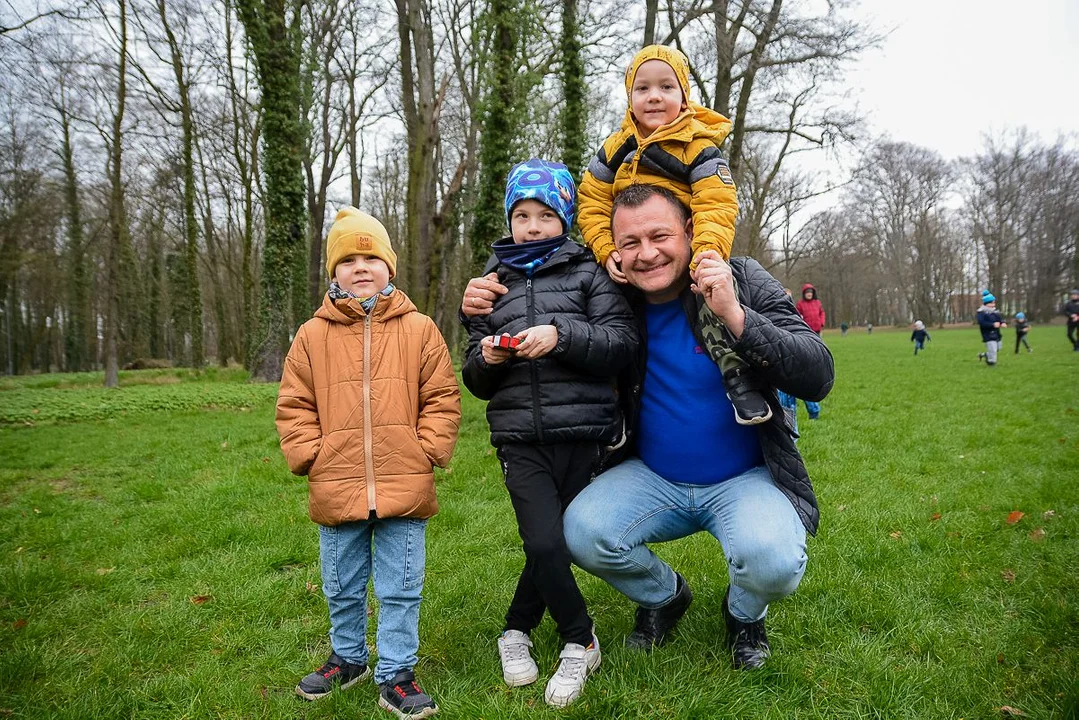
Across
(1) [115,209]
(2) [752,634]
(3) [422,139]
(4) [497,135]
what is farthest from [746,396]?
(1) [115,209]

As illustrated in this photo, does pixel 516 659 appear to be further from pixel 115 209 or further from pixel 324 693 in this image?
pixel 115 209

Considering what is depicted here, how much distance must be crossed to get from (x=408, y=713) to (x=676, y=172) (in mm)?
2462

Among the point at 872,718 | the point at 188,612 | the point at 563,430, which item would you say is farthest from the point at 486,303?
the point at 188,612

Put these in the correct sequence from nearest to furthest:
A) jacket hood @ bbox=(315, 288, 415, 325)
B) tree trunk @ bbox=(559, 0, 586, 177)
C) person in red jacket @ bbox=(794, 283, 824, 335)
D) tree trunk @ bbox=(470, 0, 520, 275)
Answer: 1. jacket hood @ bbox=(315, 288, 415, 325)
2. tree trunk @ bbox=(470, 0, 520, 275)
3. tree trunk @ bbox=(559, 0, 586, 177)
4. person in red jacket @ bbox=(794, 283, 824, 335)

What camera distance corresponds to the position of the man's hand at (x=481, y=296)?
2732 mm

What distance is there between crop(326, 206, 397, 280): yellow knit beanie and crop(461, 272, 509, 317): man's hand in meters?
0.33

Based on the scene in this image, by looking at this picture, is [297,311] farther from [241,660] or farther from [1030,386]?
[1030,386]

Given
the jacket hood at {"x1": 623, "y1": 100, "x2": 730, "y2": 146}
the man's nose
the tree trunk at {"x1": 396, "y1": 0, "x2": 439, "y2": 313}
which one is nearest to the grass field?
the man's nose

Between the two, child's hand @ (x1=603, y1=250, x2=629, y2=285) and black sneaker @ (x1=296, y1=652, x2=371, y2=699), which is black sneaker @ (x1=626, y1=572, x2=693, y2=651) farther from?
child's hand @ (x1=603, y1=250, x2=629, y2=285)

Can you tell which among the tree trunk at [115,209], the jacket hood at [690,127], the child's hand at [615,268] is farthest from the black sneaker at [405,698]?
the tree trunk at [115,209]

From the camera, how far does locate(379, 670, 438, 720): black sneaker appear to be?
7.87 ft

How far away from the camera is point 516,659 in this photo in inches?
104

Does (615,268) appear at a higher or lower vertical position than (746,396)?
higher

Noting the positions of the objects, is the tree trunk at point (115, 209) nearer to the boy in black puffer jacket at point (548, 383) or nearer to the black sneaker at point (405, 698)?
the boy in black puffer jacket at point (548, 383)
